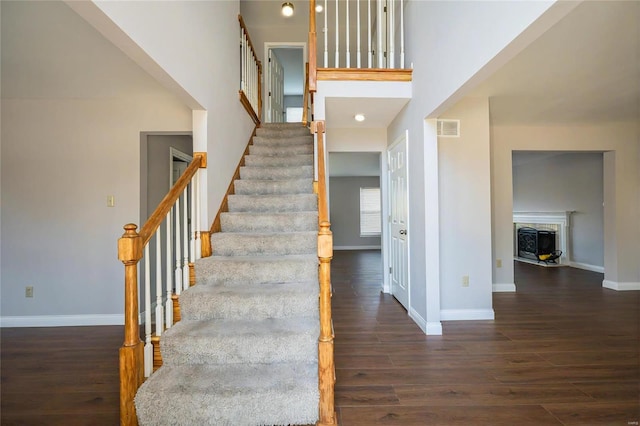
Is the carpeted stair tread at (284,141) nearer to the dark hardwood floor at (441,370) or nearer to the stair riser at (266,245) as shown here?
the stair riser at (266,245)

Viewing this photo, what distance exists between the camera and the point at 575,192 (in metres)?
5.87

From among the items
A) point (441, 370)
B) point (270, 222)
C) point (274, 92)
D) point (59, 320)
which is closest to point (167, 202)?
point (270, 222)

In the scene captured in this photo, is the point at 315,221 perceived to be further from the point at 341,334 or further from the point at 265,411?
the point at 265,411

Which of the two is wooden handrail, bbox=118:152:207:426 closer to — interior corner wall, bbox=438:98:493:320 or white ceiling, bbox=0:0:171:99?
white ceiling, bbox=0:0:171:99

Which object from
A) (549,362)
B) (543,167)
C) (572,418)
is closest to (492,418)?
(572,418)

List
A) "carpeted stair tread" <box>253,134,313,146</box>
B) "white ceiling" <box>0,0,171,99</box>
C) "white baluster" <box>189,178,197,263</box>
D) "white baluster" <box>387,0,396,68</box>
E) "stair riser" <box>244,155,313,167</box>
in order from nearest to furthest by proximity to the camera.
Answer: "white ceiling" <box>0,0,171,99</box>, "white baluster" <box>189,178,197,263</box>, "white baluster" <box>387,0,396,68</box>, "stair riser" <box>244,155,313,167</box>, "carpeted stair tread" <box>253,134,313,146</box>

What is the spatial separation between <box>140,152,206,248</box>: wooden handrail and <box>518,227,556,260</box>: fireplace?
270 inches

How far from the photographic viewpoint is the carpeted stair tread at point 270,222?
277cm

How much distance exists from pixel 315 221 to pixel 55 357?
8.15ft

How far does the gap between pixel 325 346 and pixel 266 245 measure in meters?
1.13

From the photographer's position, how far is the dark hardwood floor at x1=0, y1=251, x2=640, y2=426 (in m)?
1.76

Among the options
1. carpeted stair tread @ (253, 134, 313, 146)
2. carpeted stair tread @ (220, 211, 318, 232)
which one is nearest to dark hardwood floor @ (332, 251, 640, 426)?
carpeted stair tread @ (220, 211, 318, 232)

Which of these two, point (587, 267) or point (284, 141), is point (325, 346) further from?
point (587, 267)

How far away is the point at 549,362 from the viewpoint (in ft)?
7.55
